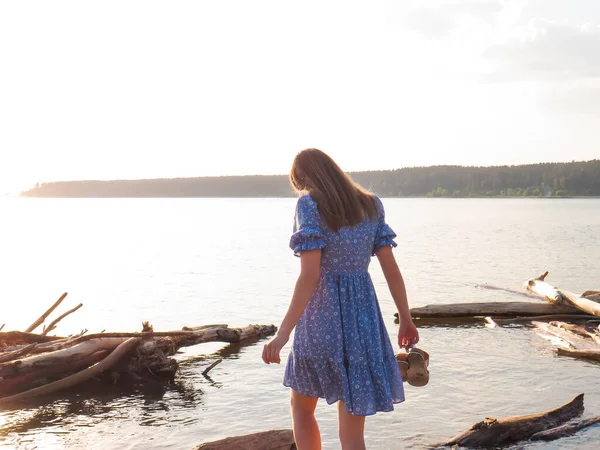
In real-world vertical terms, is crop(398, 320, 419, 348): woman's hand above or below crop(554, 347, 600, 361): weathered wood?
above

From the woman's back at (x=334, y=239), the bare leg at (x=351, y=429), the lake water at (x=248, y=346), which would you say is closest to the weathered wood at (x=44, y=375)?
the lake water at (x=248, y=346)

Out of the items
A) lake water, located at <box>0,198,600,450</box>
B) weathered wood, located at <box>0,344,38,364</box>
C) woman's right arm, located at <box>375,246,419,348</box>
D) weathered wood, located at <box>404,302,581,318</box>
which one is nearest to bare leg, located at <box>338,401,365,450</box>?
woman's right arm, located at <box>375,246,419,348</box>

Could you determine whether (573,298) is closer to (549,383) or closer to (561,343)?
(561,343)

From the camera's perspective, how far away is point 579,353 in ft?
41.1

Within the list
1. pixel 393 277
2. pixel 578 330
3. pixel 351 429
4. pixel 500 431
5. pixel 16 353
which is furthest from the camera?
pixel 578 330

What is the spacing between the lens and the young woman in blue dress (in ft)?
14.8

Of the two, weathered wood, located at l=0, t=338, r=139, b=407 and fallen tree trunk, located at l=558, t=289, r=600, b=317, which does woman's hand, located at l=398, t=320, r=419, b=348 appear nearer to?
weathered wood, located at l=0, t=338, r=139, b=407

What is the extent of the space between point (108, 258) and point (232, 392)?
33414mm

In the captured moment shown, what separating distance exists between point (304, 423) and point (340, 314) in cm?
73

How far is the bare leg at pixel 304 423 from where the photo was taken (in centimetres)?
468

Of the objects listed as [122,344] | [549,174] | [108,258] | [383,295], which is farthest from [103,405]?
[549,174]

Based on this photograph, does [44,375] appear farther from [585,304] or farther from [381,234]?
[585,304]

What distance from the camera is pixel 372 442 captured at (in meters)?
8.39

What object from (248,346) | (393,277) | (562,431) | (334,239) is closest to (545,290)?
(248,346)
